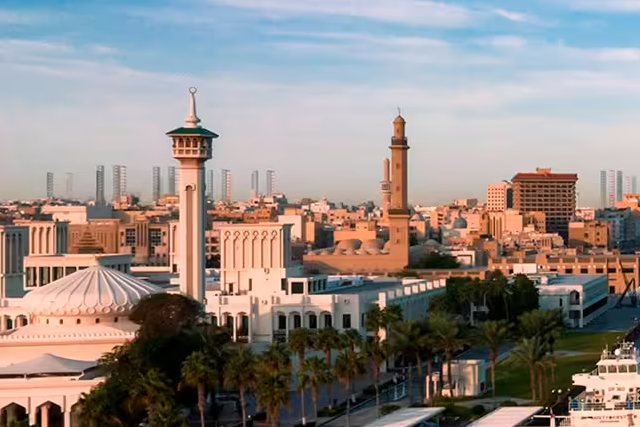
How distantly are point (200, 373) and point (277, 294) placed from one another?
925 inches

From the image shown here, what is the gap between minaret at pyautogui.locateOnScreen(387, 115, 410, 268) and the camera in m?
119

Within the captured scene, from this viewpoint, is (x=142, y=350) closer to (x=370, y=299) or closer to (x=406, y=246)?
(x=370, y=299)

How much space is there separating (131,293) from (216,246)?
277 feet

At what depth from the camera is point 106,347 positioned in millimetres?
54531

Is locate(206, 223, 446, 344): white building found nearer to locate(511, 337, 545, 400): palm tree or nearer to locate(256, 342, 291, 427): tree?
locate(511, 337, 545, 400): palm tree

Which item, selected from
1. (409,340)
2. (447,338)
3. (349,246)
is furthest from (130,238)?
(447,338)

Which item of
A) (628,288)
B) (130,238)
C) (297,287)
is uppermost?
(130,238)

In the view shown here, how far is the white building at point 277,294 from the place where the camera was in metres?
66.5

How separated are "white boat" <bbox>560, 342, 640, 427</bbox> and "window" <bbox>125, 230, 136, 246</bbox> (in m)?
111

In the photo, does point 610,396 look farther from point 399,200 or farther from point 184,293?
point 399,200

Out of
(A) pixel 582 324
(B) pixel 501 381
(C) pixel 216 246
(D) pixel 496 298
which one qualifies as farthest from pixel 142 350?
(C) pixel 216 246

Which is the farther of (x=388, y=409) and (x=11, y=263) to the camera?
(x=11, y=263)

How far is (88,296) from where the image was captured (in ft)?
188

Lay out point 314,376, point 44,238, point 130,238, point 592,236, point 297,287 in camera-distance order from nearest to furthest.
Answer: point 314,376
point 297,287
point 44,238
point 130,238
point 592,236
